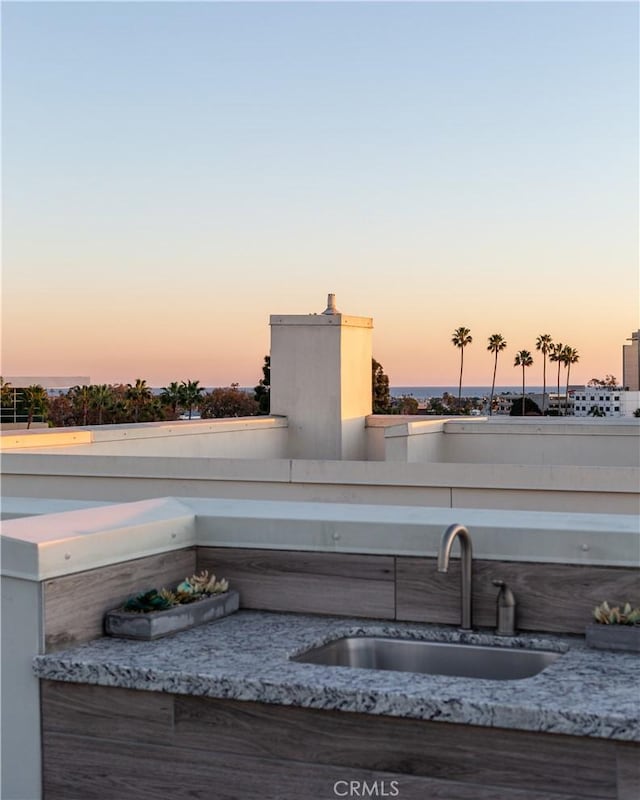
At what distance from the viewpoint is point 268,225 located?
73.1 ft

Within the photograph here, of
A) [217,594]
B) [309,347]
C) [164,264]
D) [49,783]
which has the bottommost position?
[49,783]

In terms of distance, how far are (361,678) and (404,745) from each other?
8.3 inches

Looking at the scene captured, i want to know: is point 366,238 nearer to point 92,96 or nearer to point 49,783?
point 92,96

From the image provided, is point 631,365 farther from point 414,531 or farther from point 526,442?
point 414,531

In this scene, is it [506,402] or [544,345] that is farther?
[506,402]

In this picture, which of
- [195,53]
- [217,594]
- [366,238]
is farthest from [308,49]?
[366,238]

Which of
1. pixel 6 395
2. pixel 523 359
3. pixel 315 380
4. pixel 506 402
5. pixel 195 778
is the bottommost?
pixel 195 778

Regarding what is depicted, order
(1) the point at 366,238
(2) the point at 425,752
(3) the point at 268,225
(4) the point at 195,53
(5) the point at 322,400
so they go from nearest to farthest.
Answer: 1. (2) the point at 425,752
2. (4) the point at 195,53
3. (5) the point at 322,400
4. (3) the point at 268,225
5. (1) the point at 366,238

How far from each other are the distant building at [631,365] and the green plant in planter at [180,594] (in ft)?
253

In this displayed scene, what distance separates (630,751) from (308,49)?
1101cm

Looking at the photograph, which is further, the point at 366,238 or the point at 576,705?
the point at 366,238

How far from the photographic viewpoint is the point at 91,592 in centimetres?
330

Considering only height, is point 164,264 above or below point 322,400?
above

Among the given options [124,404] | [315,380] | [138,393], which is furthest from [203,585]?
[138,393]
